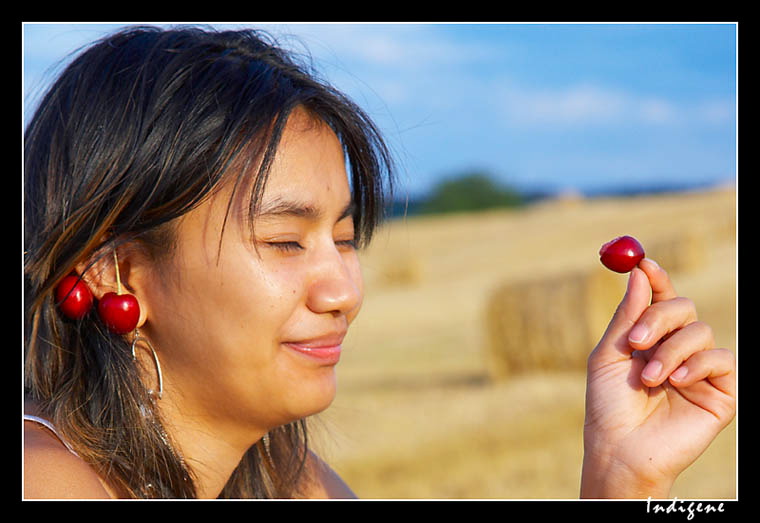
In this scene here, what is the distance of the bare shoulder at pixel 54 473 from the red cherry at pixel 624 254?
1.42m

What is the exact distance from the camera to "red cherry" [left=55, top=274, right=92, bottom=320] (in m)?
2.24

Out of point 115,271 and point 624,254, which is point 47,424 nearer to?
point 115,271

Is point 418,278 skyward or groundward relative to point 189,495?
skyward

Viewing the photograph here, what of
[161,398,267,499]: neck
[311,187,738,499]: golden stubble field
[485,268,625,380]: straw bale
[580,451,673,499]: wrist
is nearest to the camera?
[580,451,673,499]: wrist

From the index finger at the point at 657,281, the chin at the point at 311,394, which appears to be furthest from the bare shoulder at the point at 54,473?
the index finger at the point at 657,281

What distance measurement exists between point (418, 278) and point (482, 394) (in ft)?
43.5

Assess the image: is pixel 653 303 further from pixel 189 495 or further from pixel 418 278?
pixel 418 278

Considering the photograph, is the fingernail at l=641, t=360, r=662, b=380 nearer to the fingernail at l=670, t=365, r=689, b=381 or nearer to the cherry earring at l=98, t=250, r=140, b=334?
the fingernail at l=670, t=365, r=689, b=381

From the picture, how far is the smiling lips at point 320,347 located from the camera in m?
2.21

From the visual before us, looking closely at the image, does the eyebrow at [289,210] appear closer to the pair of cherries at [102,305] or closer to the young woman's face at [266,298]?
the young woman's face at [266,298]

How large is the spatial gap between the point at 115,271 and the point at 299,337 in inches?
20.9

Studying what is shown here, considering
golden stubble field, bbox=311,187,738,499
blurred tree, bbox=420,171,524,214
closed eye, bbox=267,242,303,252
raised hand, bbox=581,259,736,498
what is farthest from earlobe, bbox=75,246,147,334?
blurred tree, bbox=420,171,524,214

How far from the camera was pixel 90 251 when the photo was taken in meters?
2.25
